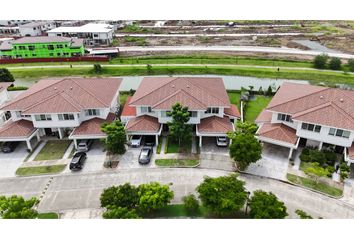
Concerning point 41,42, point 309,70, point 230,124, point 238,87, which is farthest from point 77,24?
point 230,124

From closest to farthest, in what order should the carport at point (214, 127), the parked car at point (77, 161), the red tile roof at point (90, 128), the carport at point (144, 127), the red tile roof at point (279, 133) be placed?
the parked car at point (77, 161), the red tile roof at point (279, 133), the carport at point (214, 127), the red tile roof at point (90, 128), the carport at point (144, 127)

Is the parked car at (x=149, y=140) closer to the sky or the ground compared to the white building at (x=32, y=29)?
closer to the ground

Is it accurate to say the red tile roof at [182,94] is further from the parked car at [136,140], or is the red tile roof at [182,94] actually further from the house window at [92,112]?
the house window at [92,112]

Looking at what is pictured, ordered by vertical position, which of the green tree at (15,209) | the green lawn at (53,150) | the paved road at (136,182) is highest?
the green tree at (15,209)

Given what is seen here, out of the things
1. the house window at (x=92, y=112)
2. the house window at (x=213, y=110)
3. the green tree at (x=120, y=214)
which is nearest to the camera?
the green tree at (x=120, y=214)

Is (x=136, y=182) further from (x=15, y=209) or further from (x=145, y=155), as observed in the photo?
(x=15, y=209)

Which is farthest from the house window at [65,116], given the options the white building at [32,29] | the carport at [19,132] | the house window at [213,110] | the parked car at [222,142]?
the white building at [32,29]

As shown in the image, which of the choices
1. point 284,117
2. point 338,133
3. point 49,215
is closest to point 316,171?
point 338,133

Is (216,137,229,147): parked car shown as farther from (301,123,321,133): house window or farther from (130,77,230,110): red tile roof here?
(301,123,321,133): house window
